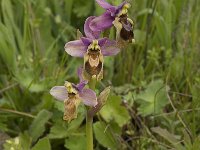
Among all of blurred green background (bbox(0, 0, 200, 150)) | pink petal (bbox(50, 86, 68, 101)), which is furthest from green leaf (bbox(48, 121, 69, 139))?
pink petal (bbox(50, 86, 68, 101))

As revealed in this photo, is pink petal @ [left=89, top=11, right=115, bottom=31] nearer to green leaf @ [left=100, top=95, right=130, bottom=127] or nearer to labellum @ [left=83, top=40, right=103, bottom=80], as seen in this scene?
labellum @ [left=83, top=40, right=103, bottom=80]

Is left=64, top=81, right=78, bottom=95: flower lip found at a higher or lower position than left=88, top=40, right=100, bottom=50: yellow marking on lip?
lower

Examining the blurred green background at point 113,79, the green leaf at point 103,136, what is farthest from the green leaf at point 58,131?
the green leaf at point 103,136

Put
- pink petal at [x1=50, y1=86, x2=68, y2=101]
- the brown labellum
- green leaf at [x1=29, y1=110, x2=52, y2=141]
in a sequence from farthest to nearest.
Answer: green leaf at [x1=29, y1=110, x2=52, y2=141] < pink petal at [x1=50, y1=86, x2=68, y2=101] < the brown labellum

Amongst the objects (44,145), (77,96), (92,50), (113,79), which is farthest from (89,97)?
(113,79)

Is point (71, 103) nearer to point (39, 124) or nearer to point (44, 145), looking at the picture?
point (44, 145)

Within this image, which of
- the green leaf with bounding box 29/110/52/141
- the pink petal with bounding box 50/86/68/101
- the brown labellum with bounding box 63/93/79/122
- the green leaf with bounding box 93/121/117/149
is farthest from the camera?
the green leaf with bounding box 29/110/52/141

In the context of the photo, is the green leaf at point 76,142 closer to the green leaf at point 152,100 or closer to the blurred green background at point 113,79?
the blurred green background at point 113,79
